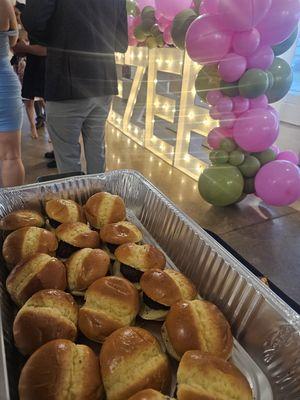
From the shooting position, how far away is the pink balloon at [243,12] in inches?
62.6

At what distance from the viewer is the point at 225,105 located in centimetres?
201

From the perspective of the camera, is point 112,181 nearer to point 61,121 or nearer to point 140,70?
point 61,121

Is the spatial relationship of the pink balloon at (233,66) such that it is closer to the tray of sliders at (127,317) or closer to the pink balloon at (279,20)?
the pink balloon at (279,20)

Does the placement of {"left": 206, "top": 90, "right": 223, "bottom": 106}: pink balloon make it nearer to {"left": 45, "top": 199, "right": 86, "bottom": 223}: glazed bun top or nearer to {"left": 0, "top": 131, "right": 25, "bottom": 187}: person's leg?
A: {"left": 0, "top": 131, "right": 25, "bottom": 187}: person's leg

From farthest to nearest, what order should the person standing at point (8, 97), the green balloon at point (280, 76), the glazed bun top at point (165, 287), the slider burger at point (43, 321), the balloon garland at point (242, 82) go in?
the green balloon at point (280, 76)
the balloon garland at point (242, 82)
the person standing at point (8, 97)
the glazed bun top at point (165, 287)
the slider burger at point (43, 321)

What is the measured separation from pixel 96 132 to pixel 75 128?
192 mm

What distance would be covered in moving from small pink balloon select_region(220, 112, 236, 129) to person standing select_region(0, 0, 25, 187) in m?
1.28

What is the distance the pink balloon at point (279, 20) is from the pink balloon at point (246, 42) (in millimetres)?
59

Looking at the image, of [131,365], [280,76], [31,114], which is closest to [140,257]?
[131,365]

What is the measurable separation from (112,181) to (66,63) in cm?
72

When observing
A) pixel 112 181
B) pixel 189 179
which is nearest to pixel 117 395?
pixel 112 181

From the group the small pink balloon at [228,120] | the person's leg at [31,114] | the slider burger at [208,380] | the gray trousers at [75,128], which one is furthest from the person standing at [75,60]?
the person's leg at [31,114]

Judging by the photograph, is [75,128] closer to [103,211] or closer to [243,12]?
[103,211]

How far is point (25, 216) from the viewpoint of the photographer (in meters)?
1.06
